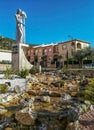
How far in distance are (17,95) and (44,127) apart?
4.85m

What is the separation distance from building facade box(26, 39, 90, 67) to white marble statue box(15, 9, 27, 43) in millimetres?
25604

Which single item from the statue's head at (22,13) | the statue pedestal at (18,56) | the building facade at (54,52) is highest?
the statue's head at (22,13)

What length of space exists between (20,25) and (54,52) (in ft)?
101

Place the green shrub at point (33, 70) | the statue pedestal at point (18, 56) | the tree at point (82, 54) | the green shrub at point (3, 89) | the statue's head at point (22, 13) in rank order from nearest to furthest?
the green shrub at point (3, 89), the statue pedestal at point (18, 56), the statue's head at point (22, 13), the green shrub at point (33, 70), the tree at point (82, 54)

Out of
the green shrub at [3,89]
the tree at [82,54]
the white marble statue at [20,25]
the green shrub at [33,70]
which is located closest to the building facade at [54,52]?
the tree at [82,54]

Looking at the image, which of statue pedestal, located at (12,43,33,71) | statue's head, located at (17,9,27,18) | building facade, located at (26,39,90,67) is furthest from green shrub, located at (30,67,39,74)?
building facade, located at (26,39,90,67)

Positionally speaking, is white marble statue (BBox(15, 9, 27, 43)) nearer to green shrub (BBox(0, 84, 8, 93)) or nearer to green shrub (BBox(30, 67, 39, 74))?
green shrub (BBox(30, 67, 39, 74))

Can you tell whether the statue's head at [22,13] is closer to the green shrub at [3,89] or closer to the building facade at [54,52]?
the green shrub at [3,89]

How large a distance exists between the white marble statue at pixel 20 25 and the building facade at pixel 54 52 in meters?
25.6

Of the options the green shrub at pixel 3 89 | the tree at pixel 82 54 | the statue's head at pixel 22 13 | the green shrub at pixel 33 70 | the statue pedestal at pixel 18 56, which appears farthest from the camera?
the tree at pixel 82 54

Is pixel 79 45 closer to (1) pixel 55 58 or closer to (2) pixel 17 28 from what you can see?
(1) pixel 55 58

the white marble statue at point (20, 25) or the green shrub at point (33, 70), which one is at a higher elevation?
the white marble statue at point (20, 25)

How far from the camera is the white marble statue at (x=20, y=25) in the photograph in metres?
25.1

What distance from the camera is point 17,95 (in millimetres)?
11461
